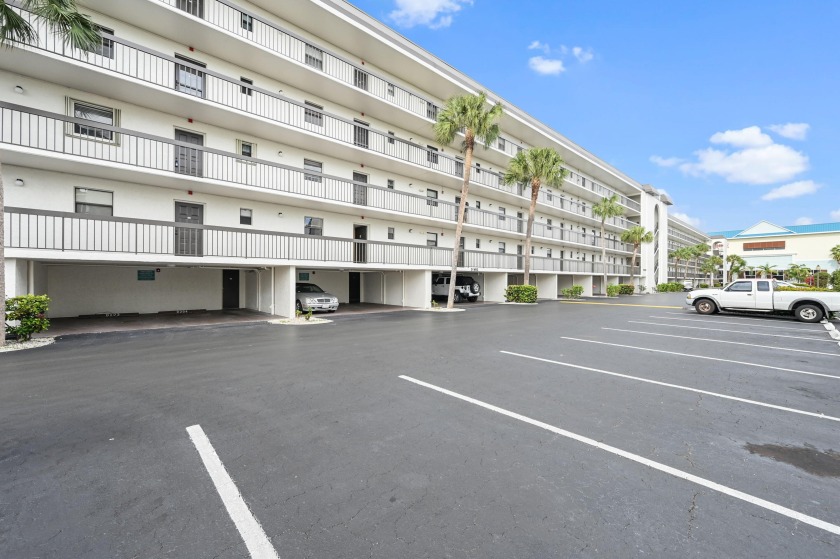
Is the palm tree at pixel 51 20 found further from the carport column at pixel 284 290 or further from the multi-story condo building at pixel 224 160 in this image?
the carport column at pixel 284 290

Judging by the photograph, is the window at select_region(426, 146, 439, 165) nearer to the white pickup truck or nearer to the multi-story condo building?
the multi-story condo building

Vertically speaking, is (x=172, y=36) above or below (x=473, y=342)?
above

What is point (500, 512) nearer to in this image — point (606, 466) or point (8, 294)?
point (606, 466)

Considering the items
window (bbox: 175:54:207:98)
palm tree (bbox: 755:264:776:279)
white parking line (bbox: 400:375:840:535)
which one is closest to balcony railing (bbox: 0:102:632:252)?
window (bbox: 175:54:207:98)

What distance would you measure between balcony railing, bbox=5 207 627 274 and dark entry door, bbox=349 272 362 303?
562 centimetres

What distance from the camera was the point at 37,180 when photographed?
38.9 feet

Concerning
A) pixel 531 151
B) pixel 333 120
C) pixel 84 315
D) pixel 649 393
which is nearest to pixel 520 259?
pixel 531 151

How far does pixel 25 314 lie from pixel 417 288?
16.2 m

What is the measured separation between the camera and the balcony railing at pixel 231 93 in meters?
11.6

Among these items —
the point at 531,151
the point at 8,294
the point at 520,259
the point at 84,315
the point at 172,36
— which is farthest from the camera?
the point at 520,259

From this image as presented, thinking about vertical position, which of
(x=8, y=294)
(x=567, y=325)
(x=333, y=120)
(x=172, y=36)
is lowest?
(x=567, y=325)

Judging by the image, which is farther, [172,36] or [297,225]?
[297,225]

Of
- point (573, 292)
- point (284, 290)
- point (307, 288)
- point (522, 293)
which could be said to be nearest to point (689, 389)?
point (284, 290)

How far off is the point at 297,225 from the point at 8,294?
10068 mm
